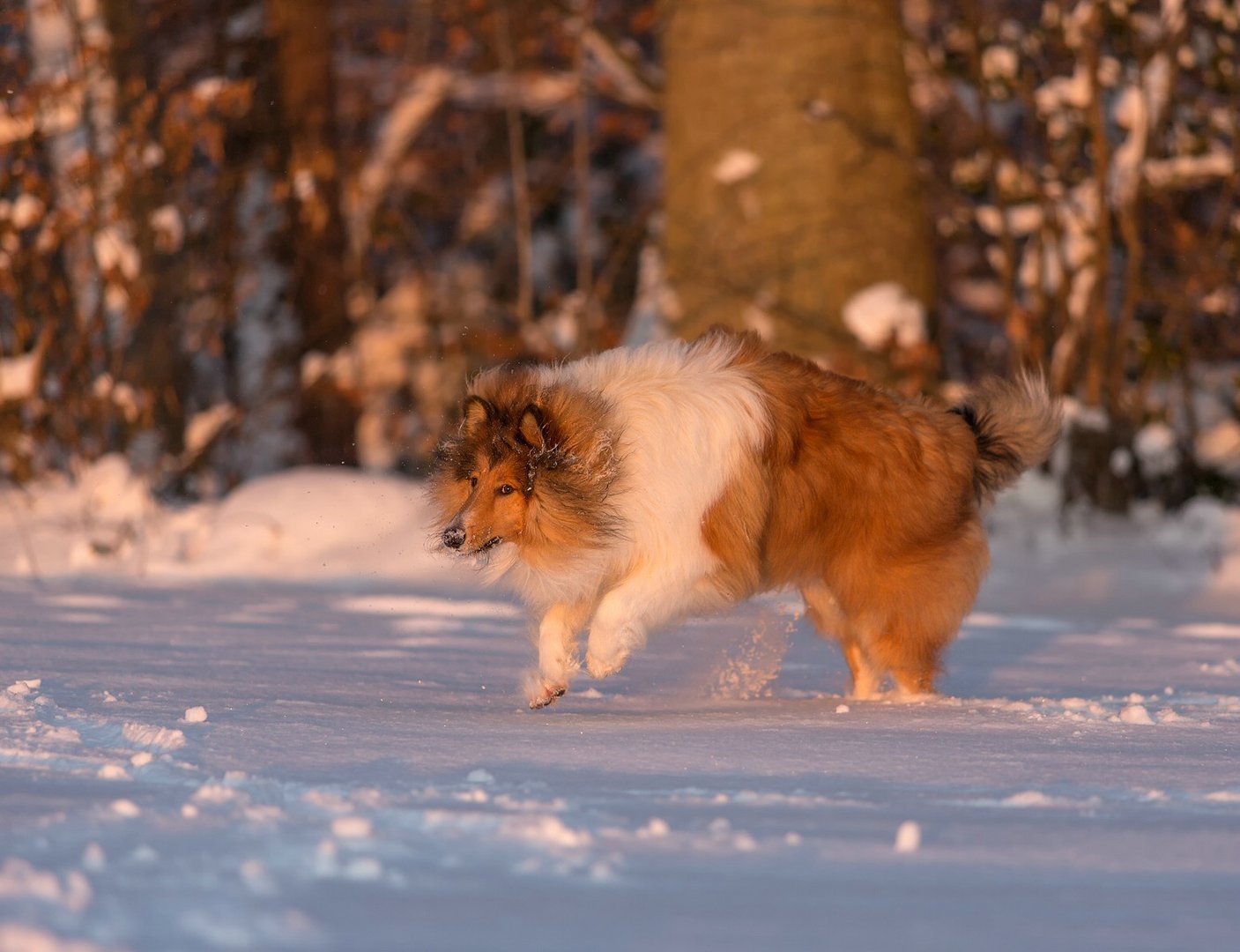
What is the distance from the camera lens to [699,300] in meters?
10.2

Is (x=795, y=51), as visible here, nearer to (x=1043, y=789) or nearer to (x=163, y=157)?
(x=163, y=157)

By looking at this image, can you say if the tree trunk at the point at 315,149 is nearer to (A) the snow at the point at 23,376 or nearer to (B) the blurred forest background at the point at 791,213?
(B) the blurred forest background at the point at 791,213

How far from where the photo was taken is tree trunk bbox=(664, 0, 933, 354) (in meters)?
10.1

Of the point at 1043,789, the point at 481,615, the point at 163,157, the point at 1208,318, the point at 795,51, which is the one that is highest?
the point at 795,51

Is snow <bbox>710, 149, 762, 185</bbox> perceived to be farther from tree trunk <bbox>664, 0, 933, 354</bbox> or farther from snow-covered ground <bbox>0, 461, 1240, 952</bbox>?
snow-covered ground <bbox>0, 461, 1240, 952</bbox>

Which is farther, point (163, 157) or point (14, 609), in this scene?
point (163, 157)

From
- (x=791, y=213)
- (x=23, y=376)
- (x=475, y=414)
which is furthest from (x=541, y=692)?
(x=23, y=376)

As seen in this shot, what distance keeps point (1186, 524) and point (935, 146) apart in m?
3.06

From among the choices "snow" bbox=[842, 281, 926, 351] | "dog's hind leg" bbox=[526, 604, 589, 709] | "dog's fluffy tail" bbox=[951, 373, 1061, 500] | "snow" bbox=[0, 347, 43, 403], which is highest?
"snow" bbox=[842, 281, 926, 351]

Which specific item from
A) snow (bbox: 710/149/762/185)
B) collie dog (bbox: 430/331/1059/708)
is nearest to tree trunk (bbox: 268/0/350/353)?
snow (bbox: 710/149/762/185)

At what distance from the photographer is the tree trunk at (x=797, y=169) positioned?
10.1 m

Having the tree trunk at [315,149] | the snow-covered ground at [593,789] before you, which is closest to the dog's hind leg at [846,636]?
the snow-covered ground at [593,789]

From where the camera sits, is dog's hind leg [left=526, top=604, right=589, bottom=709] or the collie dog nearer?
dog's hind leg [left=526, top=604, right=589, bottom=709]

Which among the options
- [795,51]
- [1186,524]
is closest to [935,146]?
[795,51]
